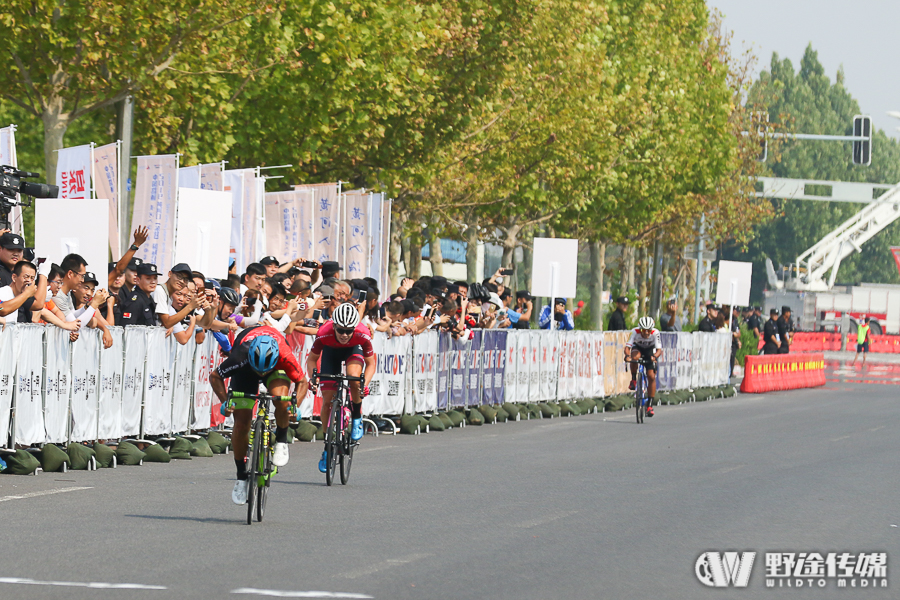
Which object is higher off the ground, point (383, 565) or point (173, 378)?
point (173, 378)

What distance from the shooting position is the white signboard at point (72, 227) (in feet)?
52.9

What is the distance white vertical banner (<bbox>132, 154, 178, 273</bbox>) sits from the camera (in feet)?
67.9

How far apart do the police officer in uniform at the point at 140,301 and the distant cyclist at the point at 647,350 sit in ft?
33.0

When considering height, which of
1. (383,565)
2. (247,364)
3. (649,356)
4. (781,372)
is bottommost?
(781,372)

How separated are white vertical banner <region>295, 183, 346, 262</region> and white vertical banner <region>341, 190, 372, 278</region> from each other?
322 millimetres

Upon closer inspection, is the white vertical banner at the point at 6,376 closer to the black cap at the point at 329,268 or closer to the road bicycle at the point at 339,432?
the road bicycle at the point at 339,432

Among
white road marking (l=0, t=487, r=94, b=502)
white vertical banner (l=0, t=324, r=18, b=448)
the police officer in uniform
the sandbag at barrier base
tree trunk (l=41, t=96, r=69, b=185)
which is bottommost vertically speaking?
the sandbag at barrier base

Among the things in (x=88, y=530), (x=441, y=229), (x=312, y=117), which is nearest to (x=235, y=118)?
(x=312, y=117)

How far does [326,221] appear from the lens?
2627 centimetres

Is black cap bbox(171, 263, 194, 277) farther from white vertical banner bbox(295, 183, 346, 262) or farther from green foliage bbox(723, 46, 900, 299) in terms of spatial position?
green foliage bbox(723, 46, 900, 299)

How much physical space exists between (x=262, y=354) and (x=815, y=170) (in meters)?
115

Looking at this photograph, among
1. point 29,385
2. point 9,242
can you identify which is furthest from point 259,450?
point 9,242

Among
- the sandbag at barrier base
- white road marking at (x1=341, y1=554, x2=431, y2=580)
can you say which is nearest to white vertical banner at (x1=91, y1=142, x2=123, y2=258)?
white road marking at (x1=341, y1=554, x2=431, y2=580)

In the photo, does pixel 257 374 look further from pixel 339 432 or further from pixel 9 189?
pixel 9 189
